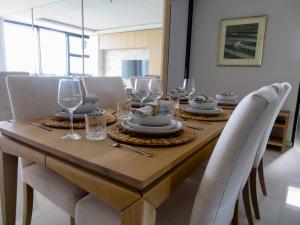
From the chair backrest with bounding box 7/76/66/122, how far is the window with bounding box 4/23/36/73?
4220 millimetres

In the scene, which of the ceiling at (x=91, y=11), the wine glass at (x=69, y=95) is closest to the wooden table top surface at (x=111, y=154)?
the wine glass at (x=69, y=95)

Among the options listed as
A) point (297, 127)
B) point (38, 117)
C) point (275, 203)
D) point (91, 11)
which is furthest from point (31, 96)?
point (91, 11)

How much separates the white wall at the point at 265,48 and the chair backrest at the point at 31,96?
9.13 feet

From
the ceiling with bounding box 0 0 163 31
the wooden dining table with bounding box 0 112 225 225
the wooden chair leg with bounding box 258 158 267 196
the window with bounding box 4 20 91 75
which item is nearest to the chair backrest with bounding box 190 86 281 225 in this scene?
the wooden dining table with bounding box 0 112 225 225

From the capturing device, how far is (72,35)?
5.88 metres

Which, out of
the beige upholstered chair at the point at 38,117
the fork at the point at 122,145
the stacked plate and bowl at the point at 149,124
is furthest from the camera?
the beige upholstered chair at the point at 38,117

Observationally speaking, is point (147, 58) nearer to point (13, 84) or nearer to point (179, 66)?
point (179, 66)

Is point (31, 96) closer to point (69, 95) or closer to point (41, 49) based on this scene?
point (69, 95)

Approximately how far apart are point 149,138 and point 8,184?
2.66 ft

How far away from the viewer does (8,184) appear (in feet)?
3.66

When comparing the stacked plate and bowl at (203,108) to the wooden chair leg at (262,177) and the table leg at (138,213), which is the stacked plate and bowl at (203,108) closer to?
A: the wooden chair leg at (262,177)

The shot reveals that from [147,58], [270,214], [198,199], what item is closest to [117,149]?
[198,199]

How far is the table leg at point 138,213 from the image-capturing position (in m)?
0.59

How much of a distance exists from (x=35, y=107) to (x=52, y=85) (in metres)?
0.18
